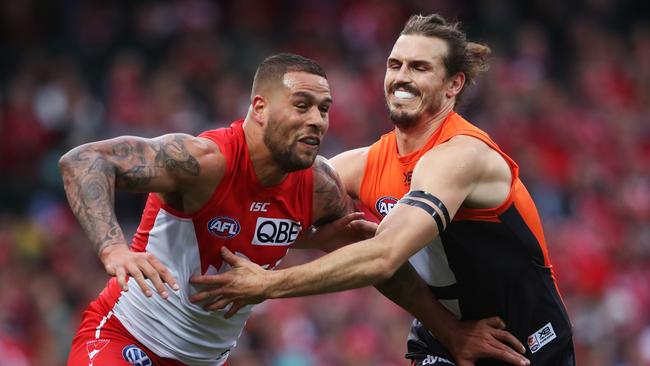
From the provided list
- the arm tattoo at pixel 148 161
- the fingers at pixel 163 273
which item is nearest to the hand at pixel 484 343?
the arm tattoo at pixel 148 161

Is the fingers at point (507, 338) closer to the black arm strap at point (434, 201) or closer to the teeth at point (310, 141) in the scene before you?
the black arm strap at point (434, 201)

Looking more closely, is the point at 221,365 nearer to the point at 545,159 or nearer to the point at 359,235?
the point at 359,235

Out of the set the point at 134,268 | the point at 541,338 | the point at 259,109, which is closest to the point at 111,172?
the point at 134,268

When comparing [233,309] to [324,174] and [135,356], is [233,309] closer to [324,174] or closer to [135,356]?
[135,356]

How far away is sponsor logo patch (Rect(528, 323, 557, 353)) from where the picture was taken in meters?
6.98

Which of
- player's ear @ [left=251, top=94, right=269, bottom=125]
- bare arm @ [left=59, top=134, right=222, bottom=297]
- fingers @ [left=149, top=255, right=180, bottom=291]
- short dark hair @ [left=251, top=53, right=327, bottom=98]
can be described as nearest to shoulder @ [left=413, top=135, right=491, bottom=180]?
short dark hair @ [left=251, top=53, right=327, bottom=98]

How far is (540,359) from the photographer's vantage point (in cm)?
699

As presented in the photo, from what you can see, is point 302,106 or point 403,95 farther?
point 403,95

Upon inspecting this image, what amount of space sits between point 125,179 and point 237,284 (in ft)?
2.57

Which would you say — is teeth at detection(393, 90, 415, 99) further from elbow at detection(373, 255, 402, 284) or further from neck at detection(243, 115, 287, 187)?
elbow at detection(373, 255, 402, 284)

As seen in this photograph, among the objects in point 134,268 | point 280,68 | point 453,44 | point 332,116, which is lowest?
point 332,116

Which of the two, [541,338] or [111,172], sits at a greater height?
[111,172]

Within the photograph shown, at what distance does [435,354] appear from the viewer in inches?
286

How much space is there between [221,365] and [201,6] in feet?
41.7
